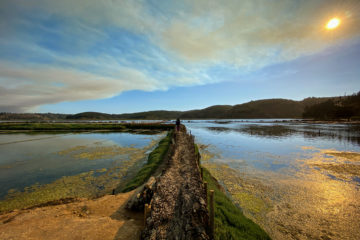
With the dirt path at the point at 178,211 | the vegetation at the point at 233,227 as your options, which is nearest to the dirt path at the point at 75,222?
the dirt path at the point at 178,211

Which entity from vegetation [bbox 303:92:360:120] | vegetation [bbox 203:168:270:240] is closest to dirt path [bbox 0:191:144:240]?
vegetation [bbox 203:168:270:240]

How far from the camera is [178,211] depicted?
5.20 meters

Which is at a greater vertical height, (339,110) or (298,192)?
(339,110)

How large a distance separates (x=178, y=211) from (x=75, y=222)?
3712mm

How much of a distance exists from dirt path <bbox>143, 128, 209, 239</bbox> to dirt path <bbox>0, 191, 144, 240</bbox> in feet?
2.73

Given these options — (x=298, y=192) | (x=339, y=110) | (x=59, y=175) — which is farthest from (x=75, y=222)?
(x=339, y=110)

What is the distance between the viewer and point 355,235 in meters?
5.47

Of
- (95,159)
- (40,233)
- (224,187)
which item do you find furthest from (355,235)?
(95,159)

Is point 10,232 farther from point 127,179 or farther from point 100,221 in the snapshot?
point 127,179

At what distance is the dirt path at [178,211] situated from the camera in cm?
425

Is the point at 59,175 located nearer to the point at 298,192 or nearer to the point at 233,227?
the point at 233,227

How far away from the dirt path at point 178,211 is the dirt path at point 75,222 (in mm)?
832

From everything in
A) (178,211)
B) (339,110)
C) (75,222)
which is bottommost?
(75,222)

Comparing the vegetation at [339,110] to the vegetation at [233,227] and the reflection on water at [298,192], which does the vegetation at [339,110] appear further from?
the vegetation at [233,227]
